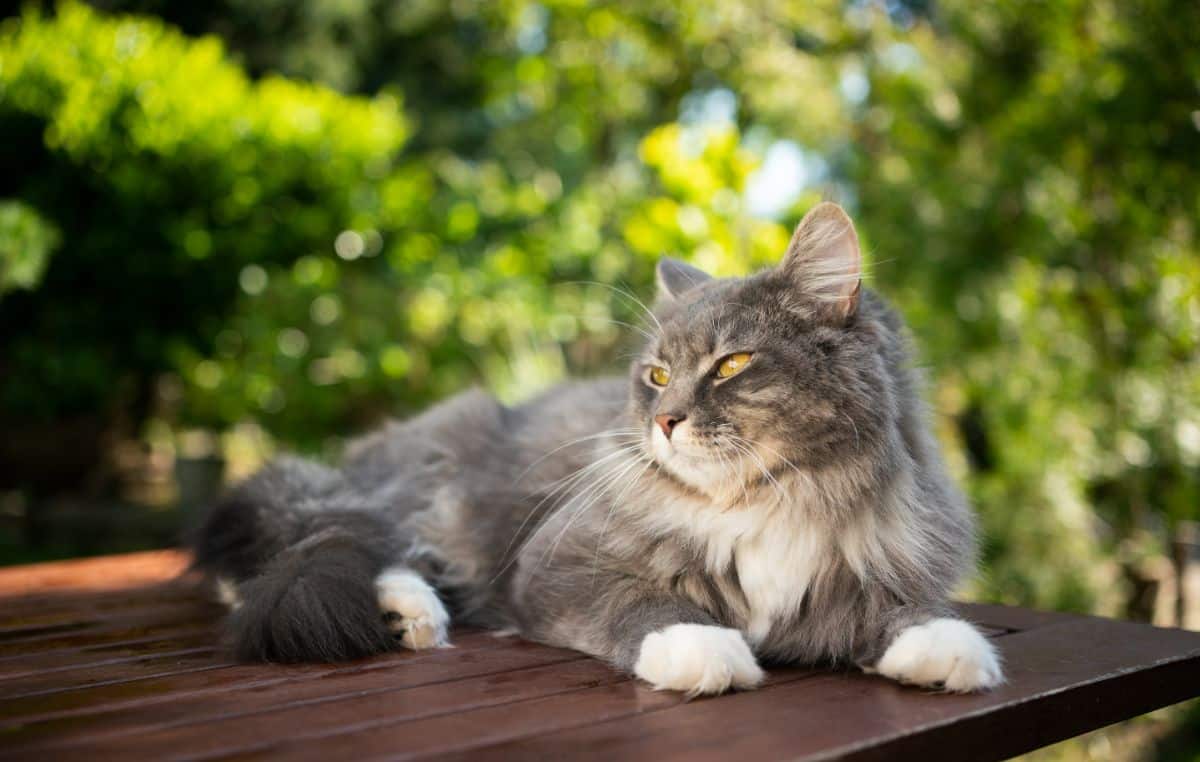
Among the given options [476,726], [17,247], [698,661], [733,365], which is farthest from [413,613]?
[17,247]

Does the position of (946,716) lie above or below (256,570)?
below

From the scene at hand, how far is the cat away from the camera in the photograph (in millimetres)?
1768

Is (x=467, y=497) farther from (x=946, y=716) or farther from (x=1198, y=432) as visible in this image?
(x=1198, y=432)

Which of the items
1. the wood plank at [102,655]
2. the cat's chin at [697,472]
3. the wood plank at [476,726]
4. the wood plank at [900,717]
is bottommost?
the wood plank at [900,717]

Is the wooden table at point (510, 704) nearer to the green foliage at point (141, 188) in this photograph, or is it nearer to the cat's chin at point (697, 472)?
the cat's chin at point (697, 472)

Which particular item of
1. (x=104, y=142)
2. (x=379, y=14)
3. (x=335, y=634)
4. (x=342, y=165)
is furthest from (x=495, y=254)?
(x=379, y=14)

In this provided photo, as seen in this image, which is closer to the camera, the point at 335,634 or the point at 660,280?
the point at 335,634

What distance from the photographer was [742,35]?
23.4 feet

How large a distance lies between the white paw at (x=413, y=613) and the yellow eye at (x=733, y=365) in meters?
0.86

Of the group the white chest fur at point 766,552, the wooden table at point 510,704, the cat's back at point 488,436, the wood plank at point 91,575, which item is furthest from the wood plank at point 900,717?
the wood plank at point 91,575

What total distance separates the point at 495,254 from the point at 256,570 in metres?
3.35

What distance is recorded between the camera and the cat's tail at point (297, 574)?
1856mm

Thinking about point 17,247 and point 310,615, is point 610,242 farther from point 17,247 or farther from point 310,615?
point 310,615

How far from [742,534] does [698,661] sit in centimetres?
32
